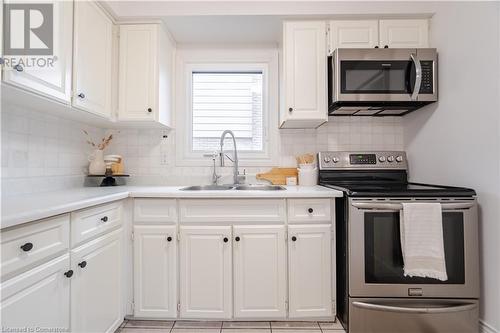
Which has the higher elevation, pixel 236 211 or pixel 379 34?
pixel 379 34

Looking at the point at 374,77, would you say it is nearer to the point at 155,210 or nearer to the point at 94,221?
the point at 155,210

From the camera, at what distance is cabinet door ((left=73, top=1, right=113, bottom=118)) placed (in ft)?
5.04

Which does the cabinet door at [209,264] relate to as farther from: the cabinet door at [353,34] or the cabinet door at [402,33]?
the cabinet door at [402,33]

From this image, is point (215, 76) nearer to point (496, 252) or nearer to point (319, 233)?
point (319, 233)

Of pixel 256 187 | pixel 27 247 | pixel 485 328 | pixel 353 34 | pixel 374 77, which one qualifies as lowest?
pixel 485 328

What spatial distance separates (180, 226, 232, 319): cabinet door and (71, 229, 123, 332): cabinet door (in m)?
0.40

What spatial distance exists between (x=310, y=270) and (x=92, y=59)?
2.06m

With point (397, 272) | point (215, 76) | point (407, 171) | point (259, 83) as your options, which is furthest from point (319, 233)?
point (215, 76)

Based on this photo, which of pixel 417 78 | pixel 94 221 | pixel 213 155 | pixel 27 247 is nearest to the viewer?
pixel 27 247

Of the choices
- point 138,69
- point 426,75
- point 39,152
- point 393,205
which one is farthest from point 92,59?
point 426,75

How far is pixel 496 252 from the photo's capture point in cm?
138

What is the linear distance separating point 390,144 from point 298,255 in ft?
4.60

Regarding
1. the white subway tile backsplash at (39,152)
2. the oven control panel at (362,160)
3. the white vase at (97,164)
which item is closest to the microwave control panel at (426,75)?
the oven control panel at (362,160)

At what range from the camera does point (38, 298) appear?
96cm
